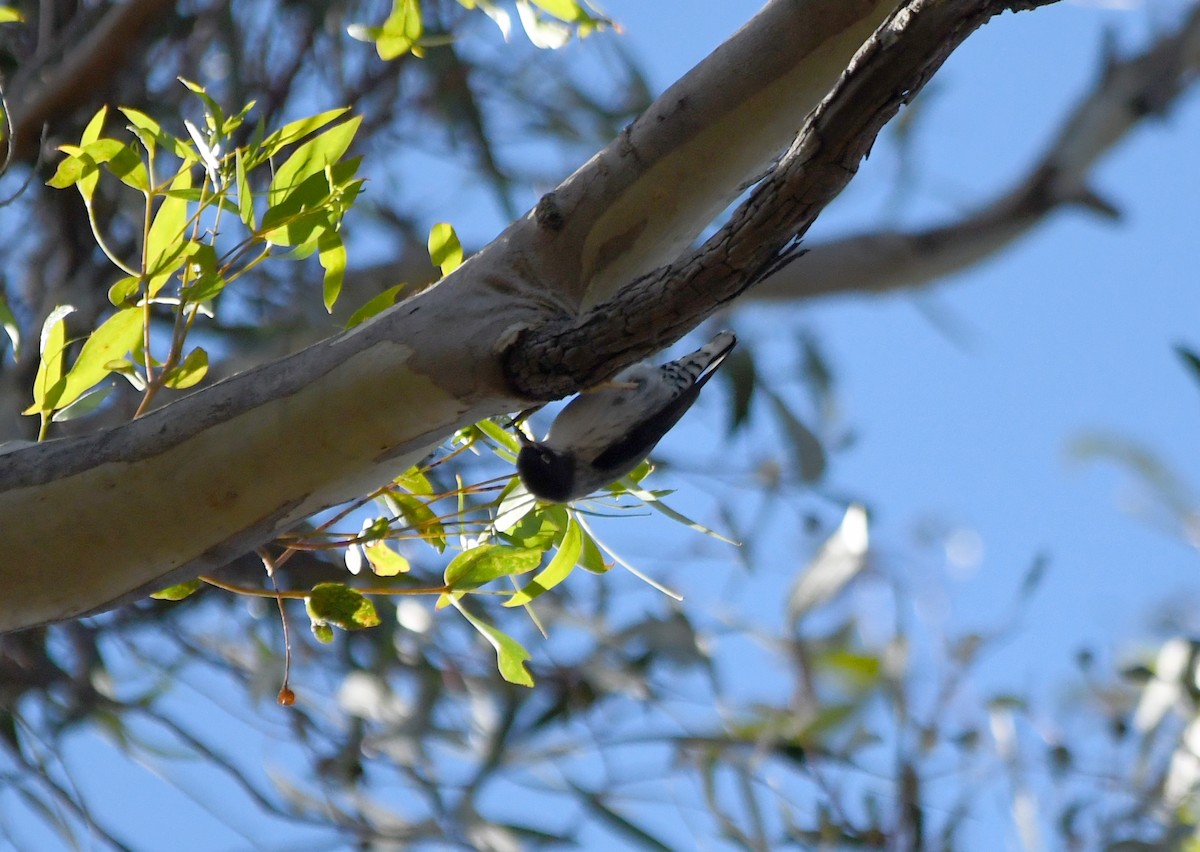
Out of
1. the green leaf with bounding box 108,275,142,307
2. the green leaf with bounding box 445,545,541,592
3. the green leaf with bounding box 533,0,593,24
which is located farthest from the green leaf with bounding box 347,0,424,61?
the green leaf with bounding box 445,545,541,592

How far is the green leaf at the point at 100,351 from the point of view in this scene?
730 millimetres

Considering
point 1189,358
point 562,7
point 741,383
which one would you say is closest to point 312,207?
point 562,7

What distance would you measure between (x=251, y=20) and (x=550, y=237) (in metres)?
1.67

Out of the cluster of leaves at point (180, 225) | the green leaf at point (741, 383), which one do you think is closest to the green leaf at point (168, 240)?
the cluster of leaves at point (180, 225)

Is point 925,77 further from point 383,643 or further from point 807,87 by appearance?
point 383,643

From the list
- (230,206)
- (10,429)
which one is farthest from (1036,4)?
(10,429)

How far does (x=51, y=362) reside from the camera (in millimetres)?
720

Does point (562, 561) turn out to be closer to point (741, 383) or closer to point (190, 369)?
point (190, 369)

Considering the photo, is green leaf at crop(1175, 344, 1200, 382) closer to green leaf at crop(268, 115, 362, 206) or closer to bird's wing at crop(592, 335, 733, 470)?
bird's wing at crop(592, 335, 733, 470)

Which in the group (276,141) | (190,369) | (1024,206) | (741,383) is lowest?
(190,369)

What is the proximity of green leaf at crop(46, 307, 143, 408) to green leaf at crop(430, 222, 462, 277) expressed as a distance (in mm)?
187

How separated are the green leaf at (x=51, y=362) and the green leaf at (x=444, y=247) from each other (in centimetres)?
22

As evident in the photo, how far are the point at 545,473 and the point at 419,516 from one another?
0.42 ft

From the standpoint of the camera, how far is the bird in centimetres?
69
